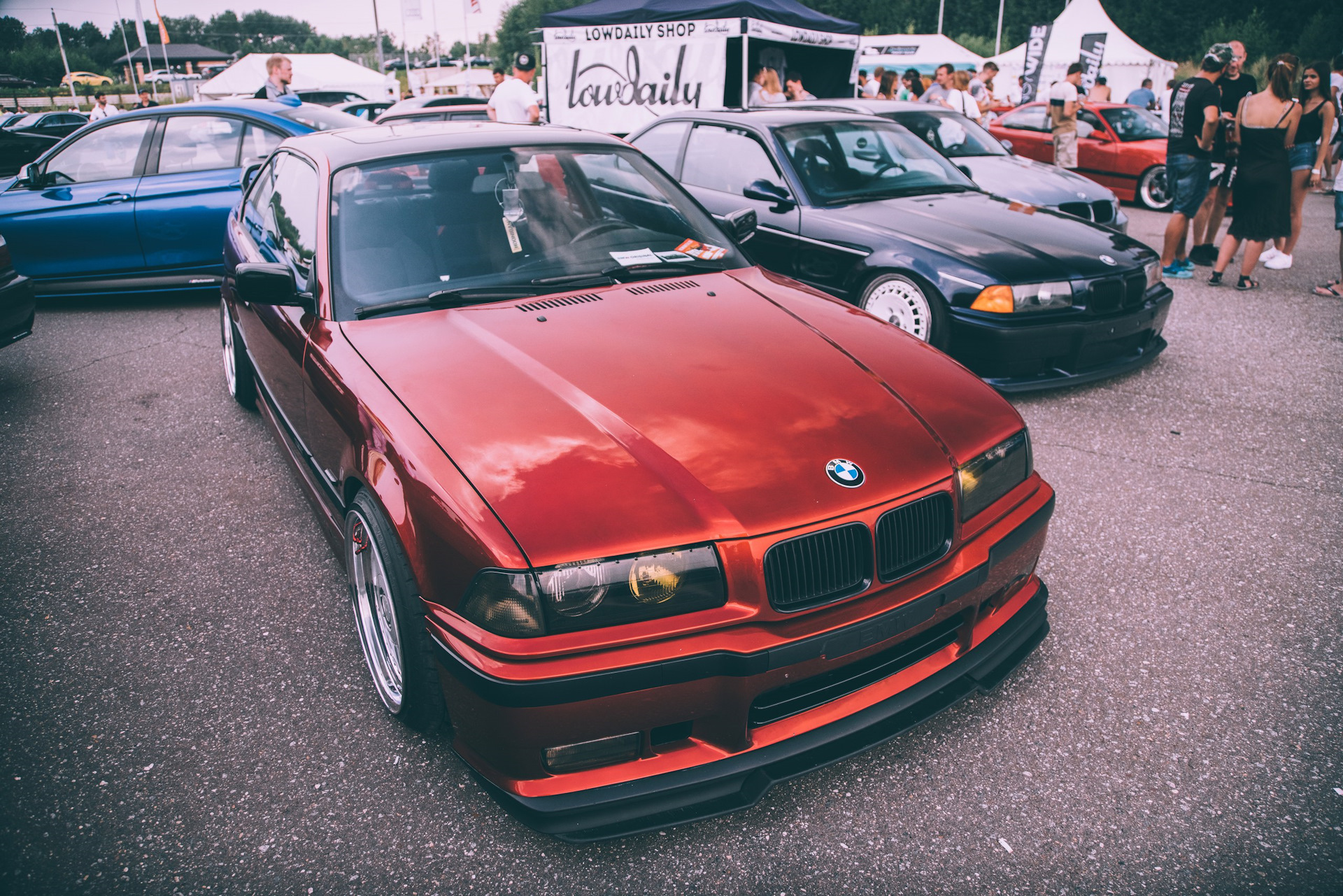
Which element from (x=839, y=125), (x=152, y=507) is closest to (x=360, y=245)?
(x=152, y=507)

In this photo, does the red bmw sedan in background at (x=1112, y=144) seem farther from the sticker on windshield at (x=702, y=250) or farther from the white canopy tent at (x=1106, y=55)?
the white canopy tent at (x=1106, y=55)

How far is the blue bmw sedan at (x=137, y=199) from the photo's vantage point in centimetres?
606

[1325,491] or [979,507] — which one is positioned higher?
[979,507]

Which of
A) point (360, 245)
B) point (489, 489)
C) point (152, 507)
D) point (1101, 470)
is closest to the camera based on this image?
point (489, 489)

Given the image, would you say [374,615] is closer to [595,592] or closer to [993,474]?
[595,592]

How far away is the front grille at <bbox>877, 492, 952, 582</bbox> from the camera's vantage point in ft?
5.90

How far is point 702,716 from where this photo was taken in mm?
1688

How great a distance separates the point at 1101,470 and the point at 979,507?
2.03 meters

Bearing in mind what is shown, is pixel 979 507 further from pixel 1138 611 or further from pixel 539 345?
pixel 539 345

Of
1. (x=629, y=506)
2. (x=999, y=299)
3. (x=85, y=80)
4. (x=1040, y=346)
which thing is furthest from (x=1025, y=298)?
(x=85, y=80)

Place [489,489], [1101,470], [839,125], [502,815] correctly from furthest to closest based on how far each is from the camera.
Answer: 1. [839,125]
2. [1101,470]
3. [502,815]
4. [489,489]

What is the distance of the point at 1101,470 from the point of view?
3.71 meters

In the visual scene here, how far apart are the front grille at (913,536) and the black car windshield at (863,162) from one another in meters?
3.54

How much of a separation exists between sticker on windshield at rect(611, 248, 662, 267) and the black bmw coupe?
2.07m
